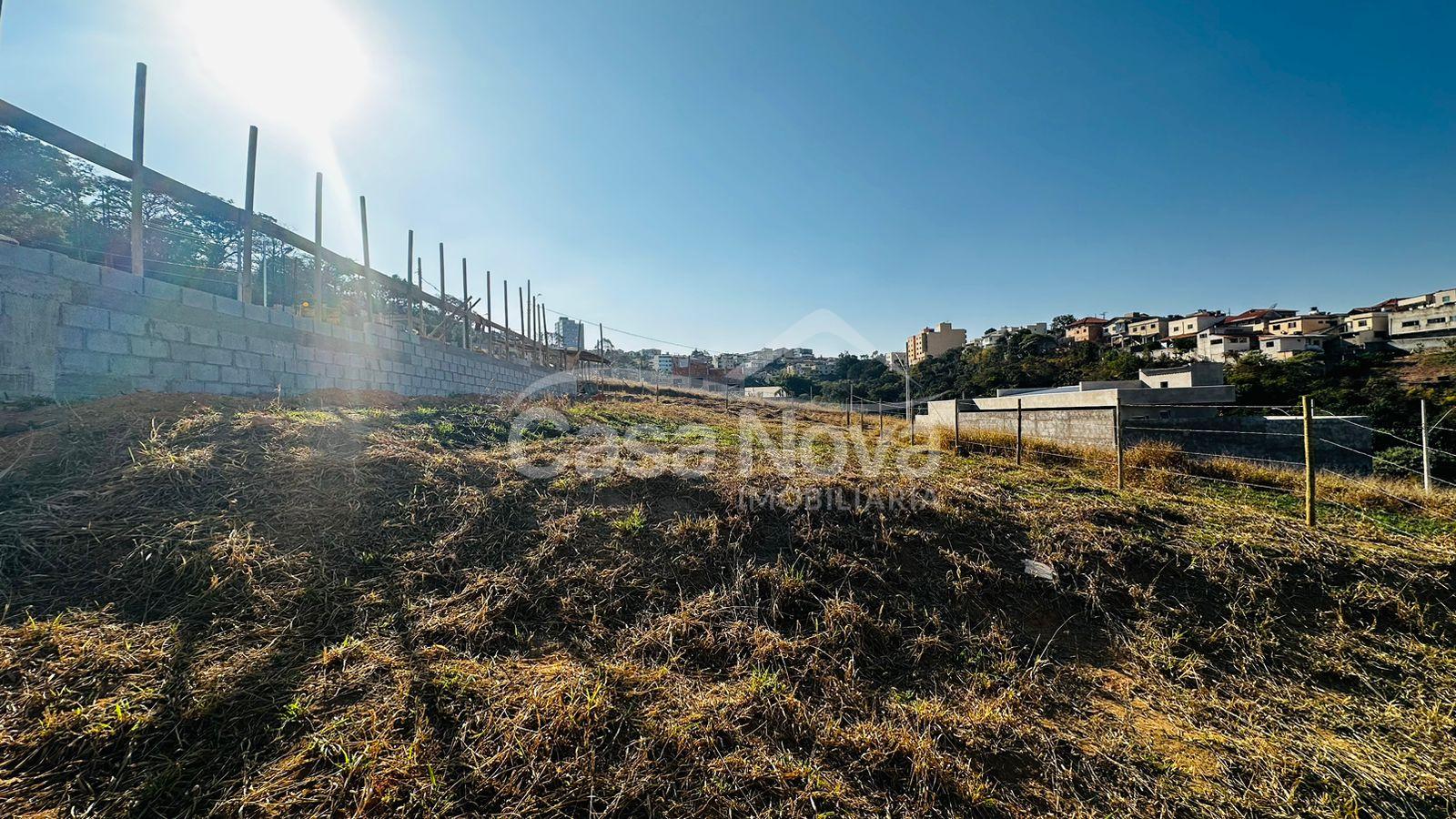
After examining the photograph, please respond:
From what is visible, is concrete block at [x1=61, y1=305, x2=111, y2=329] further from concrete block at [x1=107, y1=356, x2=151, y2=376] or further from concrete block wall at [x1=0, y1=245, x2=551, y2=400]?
concrete block at [x1=107, y1=356, x2=151, y2=376]

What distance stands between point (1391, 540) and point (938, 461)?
387cm

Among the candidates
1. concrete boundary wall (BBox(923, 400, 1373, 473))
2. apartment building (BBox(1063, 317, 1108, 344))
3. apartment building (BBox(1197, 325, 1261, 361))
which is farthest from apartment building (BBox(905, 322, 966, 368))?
concrete boundary wall (BBox(923, 400, 1373, 473))

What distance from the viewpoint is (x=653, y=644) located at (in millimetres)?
2422

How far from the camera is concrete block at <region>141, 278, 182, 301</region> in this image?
4461mm

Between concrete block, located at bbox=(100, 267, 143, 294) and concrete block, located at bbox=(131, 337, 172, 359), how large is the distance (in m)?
0.46

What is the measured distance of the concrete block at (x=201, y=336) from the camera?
15.9ft

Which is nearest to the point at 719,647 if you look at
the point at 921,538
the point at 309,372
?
the point at 921,538

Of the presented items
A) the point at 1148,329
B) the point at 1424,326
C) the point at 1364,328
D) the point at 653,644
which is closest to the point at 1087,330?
the point at 1148,329

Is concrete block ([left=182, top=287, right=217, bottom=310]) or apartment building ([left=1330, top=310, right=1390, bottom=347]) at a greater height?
apartment building ([left=1330, top=310, right=1390, bottom=347])

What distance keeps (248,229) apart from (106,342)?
6.96 ft

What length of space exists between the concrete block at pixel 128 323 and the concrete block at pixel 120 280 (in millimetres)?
231

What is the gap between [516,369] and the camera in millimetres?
14180

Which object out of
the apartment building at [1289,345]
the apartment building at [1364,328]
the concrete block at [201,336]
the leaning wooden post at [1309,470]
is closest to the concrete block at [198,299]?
the concrete block at [201,336]

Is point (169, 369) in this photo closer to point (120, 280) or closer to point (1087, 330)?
point (120, 280)
